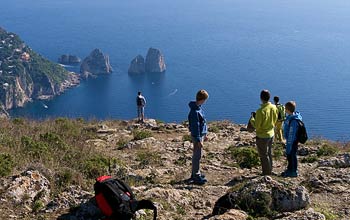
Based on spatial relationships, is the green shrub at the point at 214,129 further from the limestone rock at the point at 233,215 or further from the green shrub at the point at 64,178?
the limestone rock at the point at 233,215

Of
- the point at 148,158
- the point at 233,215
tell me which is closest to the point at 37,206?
the point at 233,215

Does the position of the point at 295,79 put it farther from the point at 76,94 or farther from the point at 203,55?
the point at 76,94

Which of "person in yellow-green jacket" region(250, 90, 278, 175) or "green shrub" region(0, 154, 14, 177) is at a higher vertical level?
"person in yellow-green jacket" region(250, 90, 278, 175)

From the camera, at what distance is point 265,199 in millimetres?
5785

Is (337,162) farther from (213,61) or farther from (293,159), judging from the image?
(213,61)

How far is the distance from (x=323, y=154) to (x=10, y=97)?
4138 inches

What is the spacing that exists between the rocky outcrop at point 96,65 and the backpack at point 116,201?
4573 inches

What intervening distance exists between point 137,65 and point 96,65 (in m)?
11.6

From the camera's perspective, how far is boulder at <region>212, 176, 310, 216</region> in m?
5.76

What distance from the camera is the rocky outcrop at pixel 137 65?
120 meters

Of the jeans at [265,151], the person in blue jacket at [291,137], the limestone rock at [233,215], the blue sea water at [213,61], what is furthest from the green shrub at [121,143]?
the blue sea water at [213,61]

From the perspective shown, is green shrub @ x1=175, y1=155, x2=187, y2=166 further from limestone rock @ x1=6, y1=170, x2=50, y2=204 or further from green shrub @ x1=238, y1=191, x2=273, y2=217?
green shrub @ x1=238, y1=191, x2=273, y2=217

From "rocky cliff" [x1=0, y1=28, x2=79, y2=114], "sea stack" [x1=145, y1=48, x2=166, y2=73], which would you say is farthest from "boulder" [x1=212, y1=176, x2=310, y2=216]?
"sea stack" [x1=145, y1=48, x2=166, y2=73]

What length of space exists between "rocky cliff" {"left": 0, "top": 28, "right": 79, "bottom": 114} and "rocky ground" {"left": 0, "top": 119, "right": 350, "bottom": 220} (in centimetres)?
10091
